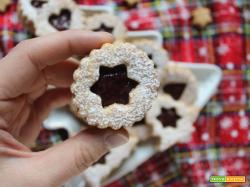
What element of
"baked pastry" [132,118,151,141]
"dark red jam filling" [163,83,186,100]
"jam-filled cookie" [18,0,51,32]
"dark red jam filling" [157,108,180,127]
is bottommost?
"baked pastry" [132,118,151,141]

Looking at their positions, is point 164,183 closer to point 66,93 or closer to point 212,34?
point 66,93

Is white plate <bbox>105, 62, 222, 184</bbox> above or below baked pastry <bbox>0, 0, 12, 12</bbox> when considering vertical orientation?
below

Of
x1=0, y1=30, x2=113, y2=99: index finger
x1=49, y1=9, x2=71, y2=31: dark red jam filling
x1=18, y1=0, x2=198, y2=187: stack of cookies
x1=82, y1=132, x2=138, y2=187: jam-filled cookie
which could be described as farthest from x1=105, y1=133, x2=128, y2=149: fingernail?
x1=49, y1=9, x2=71, y2=31: dark red jam filling

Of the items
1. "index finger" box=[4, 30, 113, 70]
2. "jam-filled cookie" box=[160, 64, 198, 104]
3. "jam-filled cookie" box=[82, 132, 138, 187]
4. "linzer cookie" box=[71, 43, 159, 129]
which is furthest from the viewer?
"jam-filled cookie" box=[160, 64, 198, 104]

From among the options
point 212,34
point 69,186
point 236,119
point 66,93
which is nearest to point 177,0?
point 212,34

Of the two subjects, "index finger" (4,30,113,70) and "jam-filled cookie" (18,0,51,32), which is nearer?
"index finger" (4,30,113,70)

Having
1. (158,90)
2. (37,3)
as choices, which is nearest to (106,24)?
(37,3)

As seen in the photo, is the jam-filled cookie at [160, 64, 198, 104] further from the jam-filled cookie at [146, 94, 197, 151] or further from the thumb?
the thumb

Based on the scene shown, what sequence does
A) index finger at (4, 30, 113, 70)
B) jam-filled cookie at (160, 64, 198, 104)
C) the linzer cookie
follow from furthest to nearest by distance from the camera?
jam-filled cookie at (160, 64, 198, 104) < index finger at (4, 30, 113, 70) < the linzer cookie
